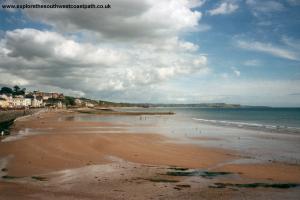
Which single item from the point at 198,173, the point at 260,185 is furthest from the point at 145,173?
the point at 260,185

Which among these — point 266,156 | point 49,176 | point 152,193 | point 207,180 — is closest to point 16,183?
point 49,176

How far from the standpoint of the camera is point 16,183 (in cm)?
1271

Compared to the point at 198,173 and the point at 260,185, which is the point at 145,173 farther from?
the point at 260,185

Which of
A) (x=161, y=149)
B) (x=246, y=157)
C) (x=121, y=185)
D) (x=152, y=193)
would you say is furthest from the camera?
(x=161, y=149)

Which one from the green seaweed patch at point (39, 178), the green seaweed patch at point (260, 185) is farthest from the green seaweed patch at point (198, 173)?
the green seaweed patch at point (39, 178)

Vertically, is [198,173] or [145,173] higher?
[145,173]

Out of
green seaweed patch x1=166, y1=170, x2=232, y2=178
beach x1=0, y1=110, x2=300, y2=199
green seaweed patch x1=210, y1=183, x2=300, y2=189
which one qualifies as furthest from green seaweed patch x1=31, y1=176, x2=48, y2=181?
green seaweed patch x1=210, y1=183, x2=300, y2=189

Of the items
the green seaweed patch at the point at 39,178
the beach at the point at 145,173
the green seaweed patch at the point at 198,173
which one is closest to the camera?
the beach at the point at 145,173

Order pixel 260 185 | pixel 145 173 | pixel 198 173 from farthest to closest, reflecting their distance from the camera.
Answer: pixel 198 173, pixel 145 173, pixel 260 185

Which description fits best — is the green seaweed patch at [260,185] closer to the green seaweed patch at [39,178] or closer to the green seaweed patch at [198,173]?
the green seaweed patch at [198,173]

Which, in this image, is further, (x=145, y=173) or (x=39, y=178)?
(x=145, y=173)

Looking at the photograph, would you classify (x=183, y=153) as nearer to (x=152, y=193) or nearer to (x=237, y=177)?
(x=237, y=177)

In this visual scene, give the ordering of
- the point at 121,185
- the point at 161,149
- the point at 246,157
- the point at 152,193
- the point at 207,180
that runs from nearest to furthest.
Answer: the point at 152,193 < the point at 121,185 < the point at 207,180 < the point at 246,157 < the point at 161,149

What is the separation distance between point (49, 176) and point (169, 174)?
5.80m
